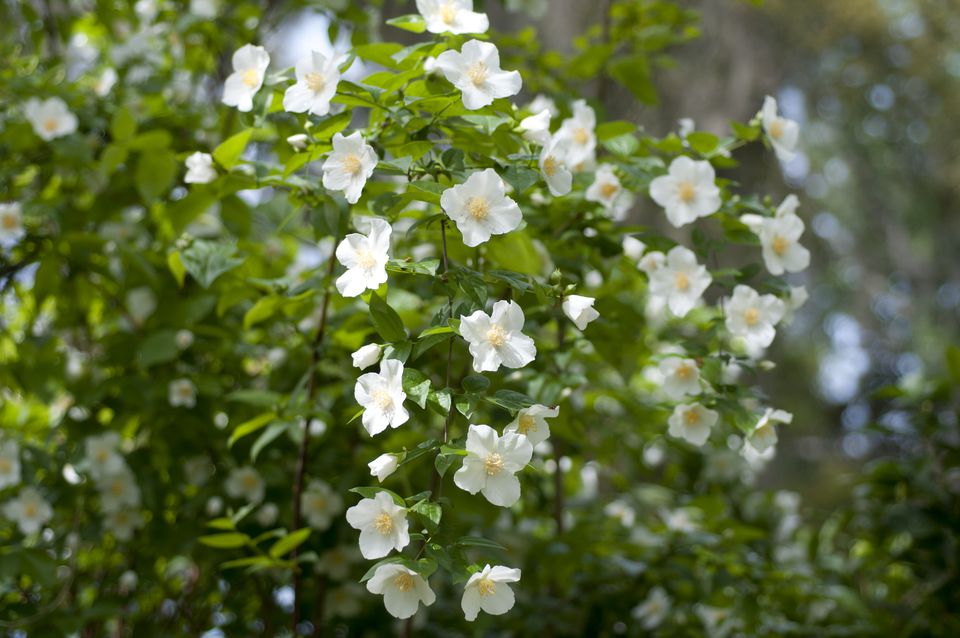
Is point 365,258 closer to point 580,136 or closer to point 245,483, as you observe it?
point 580,136

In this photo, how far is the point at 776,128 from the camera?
1.53 m

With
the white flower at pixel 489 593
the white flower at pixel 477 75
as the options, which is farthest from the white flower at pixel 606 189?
the white flower at pixel 489 593

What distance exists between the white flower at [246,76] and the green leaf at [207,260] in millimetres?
248

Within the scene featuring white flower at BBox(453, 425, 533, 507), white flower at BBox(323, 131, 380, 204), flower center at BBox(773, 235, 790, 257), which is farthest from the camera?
flower center at BBox(773, 235, 790, 257)

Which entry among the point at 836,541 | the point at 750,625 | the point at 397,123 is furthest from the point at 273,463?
the point at 836,541

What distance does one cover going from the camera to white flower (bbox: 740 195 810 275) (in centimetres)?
144

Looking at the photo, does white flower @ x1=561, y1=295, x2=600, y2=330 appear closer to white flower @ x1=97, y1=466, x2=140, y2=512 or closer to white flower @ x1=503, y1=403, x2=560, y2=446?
white flower @ x1=503, y1=403, x2=560, y2=446

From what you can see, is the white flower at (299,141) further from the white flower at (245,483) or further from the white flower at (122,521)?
the white flower at (122,521)

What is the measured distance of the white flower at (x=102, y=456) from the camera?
1762 millimetres

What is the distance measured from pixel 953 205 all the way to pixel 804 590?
12.1 metres

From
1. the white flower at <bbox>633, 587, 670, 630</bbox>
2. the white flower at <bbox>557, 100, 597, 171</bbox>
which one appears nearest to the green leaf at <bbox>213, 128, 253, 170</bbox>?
the white flower at <bbox>557, 100, 597, 171</bbox>

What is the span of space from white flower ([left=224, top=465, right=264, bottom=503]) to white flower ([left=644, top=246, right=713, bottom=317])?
84cm

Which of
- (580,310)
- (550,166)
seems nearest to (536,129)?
→ (550,166)

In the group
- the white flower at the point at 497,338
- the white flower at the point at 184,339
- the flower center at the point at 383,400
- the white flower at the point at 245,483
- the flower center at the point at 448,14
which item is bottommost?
the white flower at the point at 245,483
